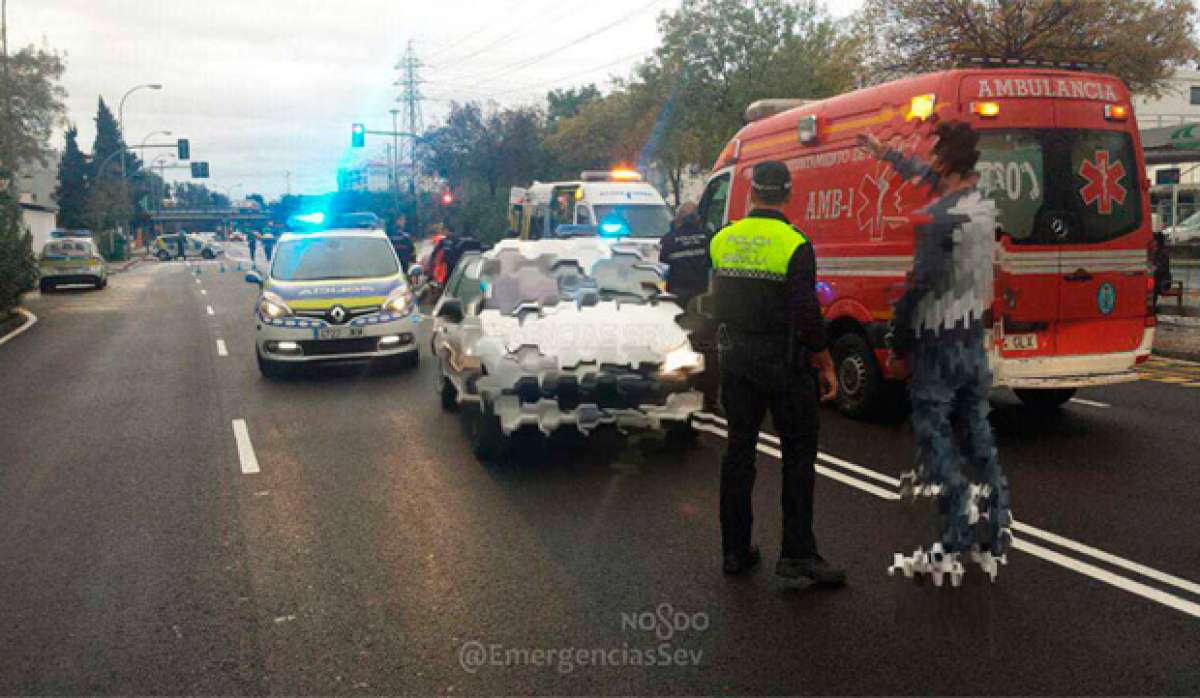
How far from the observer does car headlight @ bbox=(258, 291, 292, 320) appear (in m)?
11.2

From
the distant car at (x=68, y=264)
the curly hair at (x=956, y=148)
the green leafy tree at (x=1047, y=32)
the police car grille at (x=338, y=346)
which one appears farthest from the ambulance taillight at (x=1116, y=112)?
the distant car at (x=68, y=264)

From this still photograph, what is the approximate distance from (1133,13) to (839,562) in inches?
773

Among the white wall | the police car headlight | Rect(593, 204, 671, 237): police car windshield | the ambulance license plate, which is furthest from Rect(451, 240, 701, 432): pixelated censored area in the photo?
the white wall

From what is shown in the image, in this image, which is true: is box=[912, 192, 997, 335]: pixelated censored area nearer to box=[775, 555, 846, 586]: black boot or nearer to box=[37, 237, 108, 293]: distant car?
box=[775, 555, 846, 586]: black boot

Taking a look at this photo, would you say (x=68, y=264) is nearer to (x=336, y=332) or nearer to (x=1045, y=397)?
(x=336, y=332)

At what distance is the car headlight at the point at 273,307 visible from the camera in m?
11.2

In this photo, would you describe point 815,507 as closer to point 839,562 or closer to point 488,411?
point 839,562

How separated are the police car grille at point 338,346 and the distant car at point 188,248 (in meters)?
62.2

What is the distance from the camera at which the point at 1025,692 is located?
355cm

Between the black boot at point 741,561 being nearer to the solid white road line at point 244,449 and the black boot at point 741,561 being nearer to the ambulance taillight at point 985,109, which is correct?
the solid white road line at point 244,449

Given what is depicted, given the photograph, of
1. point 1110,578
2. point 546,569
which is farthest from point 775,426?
point 1110,578

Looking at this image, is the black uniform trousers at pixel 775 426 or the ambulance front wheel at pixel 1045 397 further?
the ambulance front wheel at pixel 1045 397

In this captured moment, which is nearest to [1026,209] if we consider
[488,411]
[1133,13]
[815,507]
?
[815,507]

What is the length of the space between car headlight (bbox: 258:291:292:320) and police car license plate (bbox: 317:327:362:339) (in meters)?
0.44
